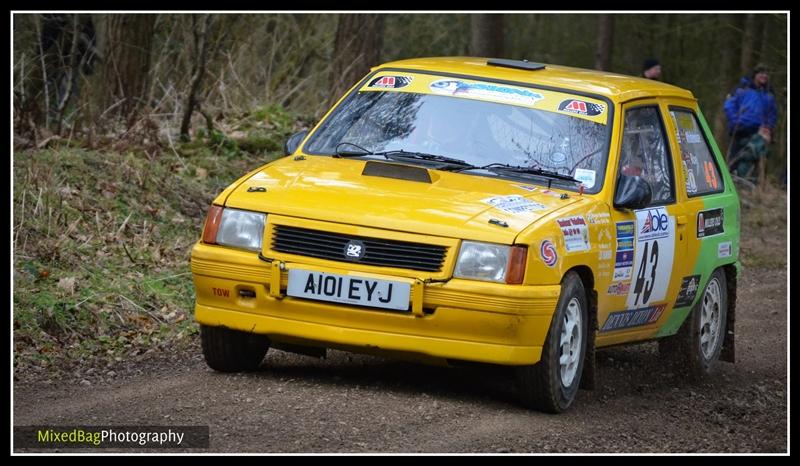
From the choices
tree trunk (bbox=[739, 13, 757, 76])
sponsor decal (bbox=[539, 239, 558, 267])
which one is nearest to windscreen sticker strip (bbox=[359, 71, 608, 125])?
sponsor decal (bbox=[539, 239, 558, 267])

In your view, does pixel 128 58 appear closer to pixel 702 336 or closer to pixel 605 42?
pixel 702 336

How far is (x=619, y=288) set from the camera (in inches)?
300

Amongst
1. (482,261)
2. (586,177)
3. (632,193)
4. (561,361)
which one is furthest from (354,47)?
(482,261)

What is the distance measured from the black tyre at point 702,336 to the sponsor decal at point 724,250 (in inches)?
5.4

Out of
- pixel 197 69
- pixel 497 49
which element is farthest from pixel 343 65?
pixel 197 69

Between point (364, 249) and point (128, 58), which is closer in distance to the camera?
point (364, 249)

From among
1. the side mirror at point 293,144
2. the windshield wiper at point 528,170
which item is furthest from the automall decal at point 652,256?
the side mirror at point 293,144

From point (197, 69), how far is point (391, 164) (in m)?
7.22

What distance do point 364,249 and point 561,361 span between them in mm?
1188

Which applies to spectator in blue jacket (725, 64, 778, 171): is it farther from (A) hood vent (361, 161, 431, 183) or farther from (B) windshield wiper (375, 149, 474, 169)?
(A) hood vent (361, 161, 431, 183)

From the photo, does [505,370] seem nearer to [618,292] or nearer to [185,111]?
[618,292]

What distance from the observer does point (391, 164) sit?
24.2ft

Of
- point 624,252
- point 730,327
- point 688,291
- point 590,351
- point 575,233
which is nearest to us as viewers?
point 575,233

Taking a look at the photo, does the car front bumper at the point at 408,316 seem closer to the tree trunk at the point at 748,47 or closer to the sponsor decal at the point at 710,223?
→ the sponsor decal at the point at 710,223
